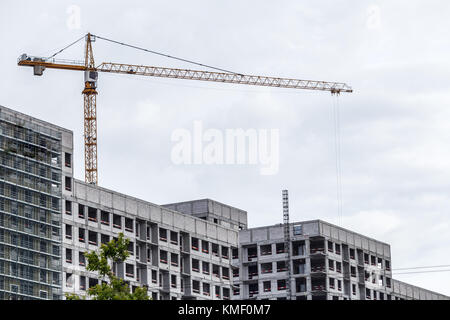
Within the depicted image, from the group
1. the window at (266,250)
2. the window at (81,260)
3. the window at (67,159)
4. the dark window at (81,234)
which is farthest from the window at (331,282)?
the window at (67,159)

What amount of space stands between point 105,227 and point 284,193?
48831 mm

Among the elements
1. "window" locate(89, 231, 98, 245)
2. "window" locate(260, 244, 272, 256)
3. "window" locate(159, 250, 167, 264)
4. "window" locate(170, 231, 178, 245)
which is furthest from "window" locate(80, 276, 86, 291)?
"window" locate(260, 244, 272, 256)

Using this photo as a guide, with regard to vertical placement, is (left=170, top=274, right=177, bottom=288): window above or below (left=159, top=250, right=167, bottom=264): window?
below

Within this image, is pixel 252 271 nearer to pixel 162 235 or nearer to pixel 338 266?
pixel 338 266

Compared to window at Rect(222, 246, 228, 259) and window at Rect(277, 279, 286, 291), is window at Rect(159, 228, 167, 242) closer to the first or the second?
window at Rect(222, 246, 228, 259)

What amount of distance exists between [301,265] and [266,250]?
247 inches

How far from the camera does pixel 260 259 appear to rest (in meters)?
167

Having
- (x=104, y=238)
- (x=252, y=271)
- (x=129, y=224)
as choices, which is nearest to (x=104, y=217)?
(x=104, y=238)

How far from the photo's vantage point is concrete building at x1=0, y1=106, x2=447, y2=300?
12581 centimetres

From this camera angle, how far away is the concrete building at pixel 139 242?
126 metres

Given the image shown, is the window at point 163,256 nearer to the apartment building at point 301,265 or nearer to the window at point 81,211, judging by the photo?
the window at point 81,211
